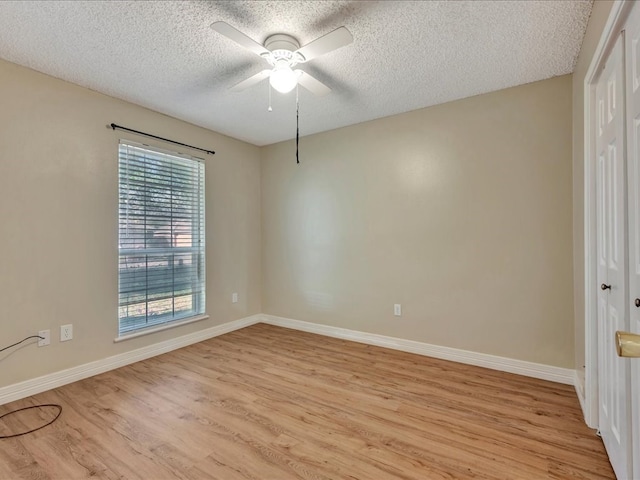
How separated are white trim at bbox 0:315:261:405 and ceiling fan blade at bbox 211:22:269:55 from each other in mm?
2838

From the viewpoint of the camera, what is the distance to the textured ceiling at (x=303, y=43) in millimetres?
1771

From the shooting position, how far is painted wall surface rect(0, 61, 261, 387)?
2277 millimetres

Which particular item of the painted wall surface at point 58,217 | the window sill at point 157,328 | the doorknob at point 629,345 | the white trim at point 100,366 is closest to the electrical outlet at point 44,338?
the painted wall surface at point 58,217

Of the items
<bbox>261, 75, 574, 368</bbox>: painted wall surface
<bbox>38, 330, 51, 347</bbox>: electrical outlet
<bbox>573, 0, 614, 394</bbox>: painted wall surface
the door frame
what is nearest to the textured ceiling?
<bbox>573, 0, 614, 394</bbox>: painted wall surface

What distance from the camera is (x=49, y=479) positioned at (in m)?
1.52

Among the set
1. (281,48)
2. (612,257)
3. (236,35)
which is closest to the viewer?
(612,257)

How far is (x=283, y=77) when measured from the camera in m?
2.00

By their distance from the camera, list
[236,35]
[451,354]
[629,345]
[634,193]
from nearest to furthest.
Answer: [629,345], [634,193], [236,35], [451,354]

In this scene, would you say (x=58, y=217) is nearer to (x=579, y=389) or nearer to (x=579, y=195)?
(x=579, y=195)

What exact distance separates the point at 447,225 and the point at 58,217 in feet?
11.2

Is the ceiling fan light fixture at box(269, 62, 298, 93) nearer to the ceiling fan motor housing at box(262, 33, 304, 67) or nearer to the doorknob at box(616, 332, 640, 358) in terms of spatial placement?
the ceiling fan motor housing at box(262, 33, 304, 67)

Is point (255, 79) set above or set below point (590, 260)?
above

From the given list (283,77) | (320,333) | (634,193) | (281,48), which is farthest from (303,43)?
(320,333)

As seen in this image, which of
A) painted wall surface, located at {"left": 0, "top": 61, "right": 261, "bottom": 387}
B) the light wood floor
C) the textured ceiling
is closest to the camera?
the light wood floor
